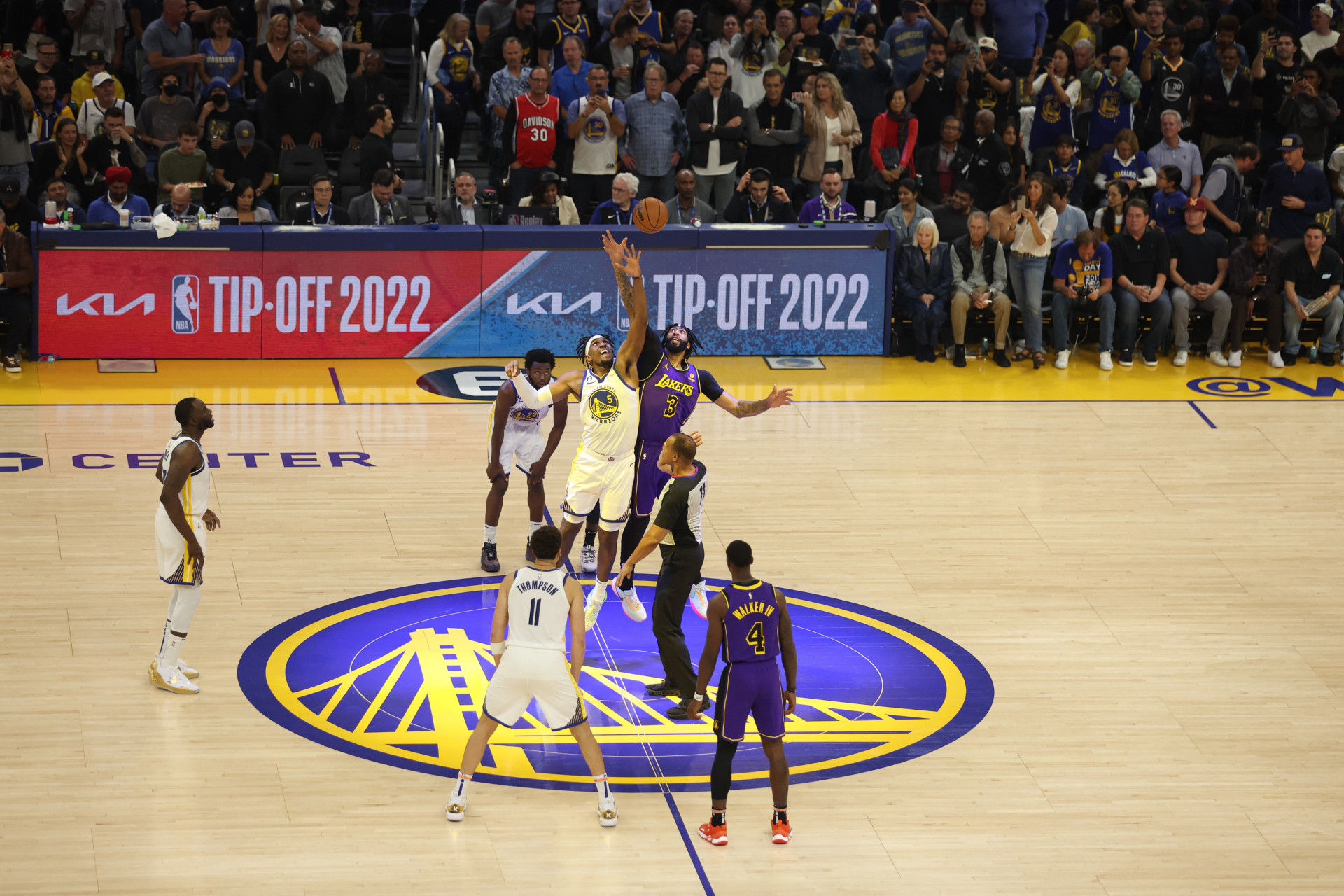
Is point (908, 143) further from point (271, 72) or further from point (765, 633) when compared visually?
point (765, 633)

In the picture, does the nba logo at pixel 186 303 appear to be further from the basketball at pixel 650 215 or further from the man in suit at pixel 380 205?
the basketball at pixel 650 215

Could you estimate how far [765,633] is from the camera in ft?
28.5

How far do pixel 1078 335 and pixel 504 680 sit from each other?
12028 mm

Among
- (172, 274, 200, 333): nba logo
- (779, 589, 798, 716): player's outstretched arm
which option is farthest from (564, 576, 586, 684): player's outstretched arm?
(172, 274, 200, 333): nba logo

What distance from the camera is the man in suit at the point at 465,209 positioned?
17891 millimetres

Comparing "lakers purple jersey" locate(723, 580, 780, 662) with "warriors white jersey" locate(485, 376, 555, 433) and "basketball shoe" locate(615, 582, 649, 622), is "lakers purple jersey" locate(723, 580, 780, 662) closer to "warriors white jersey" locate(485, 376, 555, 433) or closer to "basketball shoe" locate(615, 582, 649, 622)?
"basketball shoe" locate(615, 582, 649, 622)

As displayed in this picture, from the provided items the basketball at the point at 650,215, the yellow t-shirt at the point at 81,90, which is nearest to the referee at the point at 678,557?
the basketball at the point at 650,215

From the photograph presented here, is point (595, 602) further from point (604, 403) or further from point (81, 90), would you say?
point (81, 90)

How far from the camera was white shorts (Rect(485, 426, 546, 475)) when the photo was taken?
40.7ft

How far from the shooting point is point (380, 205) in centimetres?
1800

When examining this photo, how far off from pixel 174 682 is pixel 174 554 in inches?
34.2

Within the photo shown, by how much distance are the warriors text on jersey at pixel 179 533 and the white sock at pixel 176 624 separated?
88 mm

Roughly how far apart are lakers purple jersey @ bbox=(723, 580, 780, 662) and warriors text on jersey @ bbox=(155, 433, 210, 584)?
3.23 m

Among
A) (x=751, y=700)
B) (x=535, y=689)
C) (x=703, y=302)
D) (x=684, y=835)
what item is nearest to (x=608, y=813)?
(x=684, y=835)
